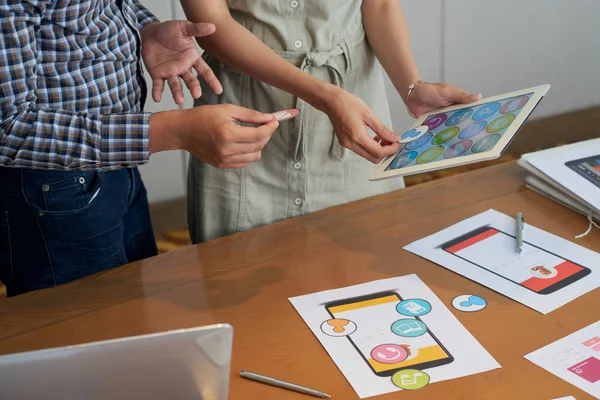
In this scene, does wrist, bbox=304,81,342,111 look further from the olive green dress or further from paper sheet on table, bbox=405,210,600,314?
paper sheet on table, bbox=405,210,600,314

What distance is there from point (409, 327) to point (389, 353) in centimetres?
7

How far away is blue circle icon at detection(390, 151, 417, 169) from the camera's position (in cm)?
127

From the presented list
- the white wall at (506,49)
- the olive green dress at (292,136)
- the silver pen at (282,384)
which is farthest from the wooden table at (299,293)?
the white wall at (506,49)

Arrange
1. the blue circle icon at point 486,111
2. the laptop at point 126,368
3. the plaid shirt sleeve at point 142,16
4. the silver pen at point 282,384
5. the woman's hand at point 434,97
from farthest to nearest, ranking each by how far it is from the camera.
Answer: the plaid shirt sleeve at point 142,16
the woman's hand at point 434,97
the blue circle icon at point 486,111
the silver pen at point 282,384
the laptop at point 126,368

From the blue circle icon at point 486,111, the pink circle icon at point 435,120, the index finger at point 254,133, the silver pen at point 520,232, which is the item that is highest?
the index finger at point 254,133

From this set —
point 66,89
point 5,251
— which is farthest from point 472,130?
point 5,251

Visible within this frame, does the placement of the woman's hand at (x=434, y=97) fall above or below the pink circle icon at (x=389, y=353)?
above

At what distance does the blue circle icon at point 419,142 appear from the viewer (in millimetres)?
1321

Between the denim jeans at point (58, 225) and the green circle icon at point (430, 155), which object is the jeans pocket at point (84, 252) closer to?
the denim jeans at point (58, 225)

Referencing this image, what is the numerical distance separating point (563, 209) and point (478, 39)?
207cm

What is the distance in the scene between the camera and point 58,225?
1317mm

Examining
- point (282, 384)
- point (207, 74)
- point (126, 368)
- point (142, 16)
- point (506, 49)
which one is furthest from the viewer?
point (506, 49)

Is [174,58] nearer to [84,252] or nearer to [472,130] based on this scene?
[84,252]

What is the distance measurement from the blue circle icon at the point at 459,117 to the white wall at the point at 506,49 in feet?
5.84
